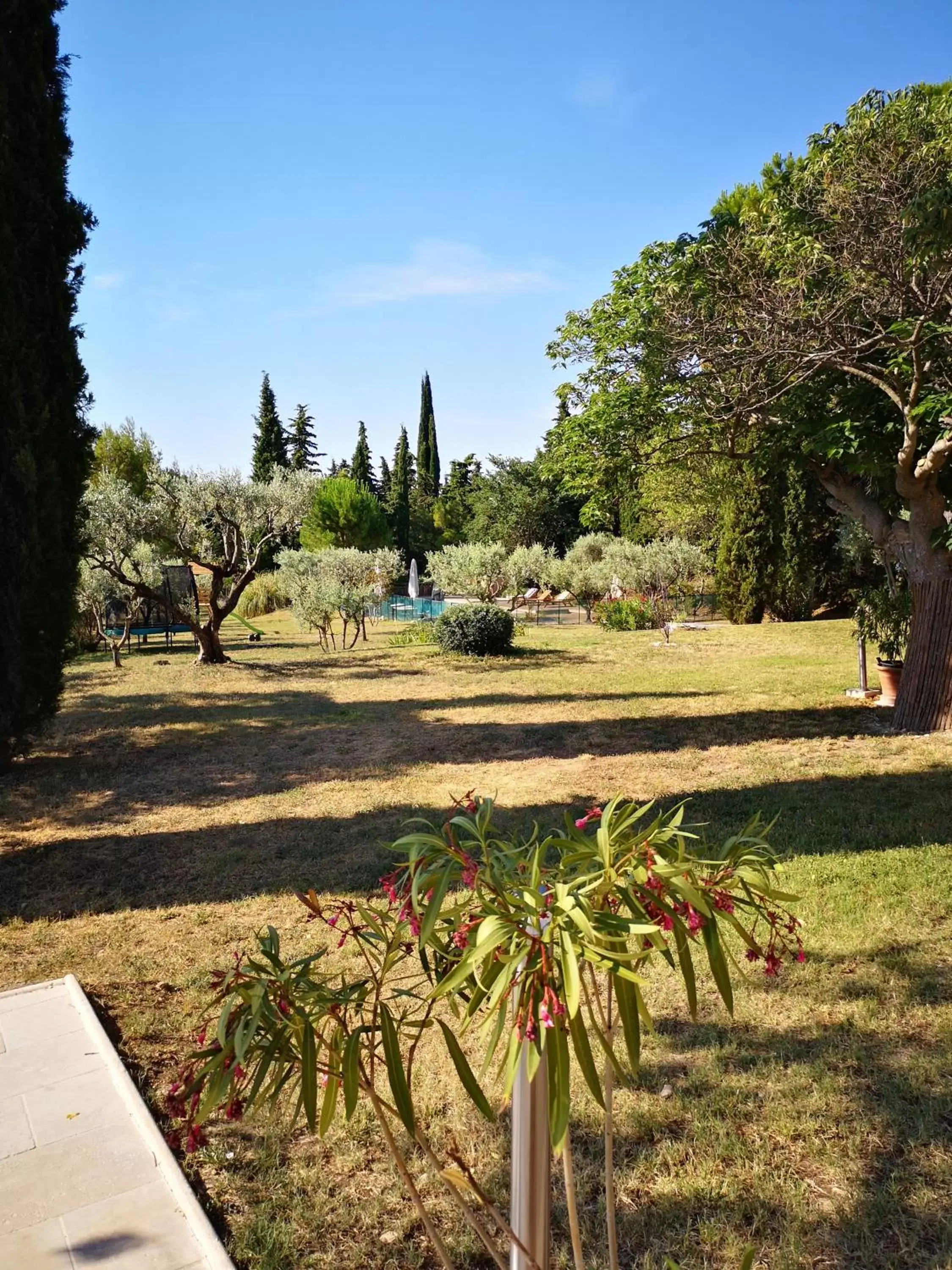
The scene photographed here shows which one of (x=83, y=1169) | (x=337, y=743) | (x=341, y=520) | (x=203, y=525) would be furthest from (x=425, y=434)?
(x=83, y=1169)

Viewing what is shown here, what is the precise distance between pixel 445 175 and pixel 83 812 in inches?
246

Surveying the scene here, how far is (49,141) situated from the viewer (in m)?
6.41

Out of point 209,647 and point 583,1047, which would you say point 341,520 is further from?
point 583,1047

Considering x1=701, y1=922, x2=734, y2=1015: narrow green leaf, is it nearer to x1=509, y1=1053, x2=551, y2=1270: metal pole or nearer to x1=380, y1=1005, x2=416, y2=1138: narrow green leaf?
x1=509, y1=1053, x2=551, y2=1270: metal pole

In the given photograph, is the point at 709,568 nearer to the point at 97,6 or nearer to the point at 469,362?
the point at 469,362

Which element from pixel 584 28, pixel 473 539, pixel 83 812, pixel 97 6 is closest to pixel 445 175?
pixel 584 28

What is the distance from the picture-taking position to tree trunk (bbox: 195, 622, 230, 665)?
1449 cm

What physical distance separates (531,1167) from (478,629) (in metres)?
13.8

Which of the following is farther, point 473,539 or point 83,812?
point 473,539

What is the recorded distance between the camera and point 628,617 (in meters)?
19.2

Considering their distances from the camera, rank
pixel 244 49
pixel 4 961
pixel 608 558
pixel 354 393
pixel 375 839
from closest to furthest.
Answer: pixel 4 961 → pixel 375 839 → pixel 244 49 → pixel 354 393 → pixel 608 558

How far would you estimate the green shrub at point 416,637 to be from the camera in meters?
17.2

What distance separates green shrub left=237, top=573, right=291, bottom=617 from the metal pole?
26013 millimetres

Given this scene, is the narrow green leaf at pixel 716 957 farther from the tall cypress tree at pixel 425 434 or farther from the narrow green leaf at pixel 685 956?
the tall cypress tree at pixel 425 434
